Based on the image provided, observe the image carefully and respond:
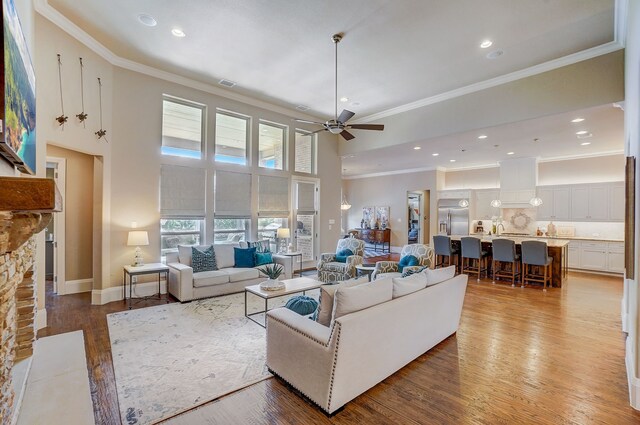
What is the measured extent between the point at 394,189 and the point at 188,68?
899 cm

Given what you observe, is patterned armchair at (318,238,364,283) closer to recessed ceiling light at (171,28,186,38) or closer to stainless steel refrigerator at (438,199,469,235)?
recessed ceiling light at (171,28,186,38)

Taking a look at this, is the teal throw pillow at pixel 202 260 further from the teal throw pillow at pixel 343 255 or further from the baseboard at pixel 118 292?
the teal throw pillow at pixel 343 255

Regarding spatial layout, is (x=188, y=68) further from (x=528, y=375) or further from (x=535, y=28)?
(x=528, y=375)

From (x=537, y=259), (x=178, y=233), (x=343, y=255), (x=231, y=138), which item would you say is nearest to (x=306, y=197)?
(x=343, y=255)

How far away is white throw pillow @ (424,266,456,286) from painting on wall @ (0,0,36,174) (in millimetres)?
3444

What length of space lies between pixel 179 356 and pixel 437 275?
9.52 feet

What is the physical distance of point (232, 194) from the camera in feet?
20.8

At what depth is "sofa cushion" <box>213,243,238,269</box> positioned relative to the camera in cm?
555

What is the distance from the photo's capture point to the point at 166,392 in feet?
8.16

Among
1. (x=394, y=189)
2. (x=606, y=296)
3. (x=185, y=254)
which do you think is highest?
(x=394, y=189)

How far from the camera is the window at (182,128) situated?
→ 5629 millimetres

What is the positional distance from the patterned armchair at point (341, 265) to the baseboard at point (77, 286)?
4332 millimetres

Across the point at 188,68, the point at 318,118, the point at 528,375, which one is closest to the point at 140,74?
the point at 188,68

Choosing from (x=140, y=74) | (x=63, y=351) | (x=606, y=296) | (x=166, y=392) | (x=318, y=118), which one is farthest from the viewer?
(x=318, y=118)
